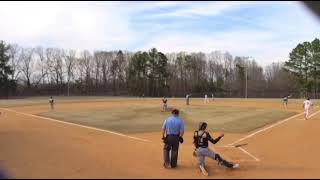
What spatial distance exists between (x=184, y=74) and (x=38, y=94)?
3869cm

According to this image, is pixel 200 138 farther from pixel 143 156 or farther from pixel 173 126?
pixel 143 156

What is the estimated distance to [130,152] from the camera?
14.7m

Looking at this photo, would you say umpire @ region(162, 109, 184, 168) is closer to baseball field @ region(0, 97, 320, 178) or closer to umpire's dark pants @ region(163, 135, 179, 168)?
umpire's dark pants @ region(163, 135, 179, 168)

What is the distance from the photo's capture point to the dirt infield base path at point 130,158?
10.5 m

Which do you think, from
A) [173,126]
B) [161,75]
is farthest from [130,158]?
[161,75]

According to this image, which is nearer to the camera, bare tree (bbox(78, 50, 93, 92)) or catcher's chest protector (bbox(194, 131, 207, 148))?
catcher's chest protector (bbox(194, 131, 207, 148))

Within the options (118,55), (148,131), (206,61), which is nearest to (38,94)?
(118,55)

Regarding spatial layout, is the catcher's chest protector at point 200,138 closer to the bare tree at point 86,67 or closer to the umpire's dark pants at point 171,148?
the umpire's dark pants at point 171,148

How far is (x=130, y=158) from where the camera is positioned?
43.3ft

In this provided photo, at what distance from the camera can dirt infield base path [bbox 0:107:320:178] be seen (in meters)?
10.5

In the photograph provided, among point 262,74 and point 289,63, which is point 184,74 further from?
point 289,63

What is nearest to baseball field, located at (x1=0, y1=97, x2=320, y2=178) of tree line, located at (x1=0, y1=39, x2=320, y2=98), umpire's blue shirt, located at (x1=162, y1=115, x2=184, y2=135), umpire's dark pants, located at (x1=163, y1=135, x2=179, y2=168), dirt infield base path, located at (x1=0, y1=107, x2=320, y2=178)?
dirt infield base path, located at (x1=0, y1=107, x2=320, y2=178)

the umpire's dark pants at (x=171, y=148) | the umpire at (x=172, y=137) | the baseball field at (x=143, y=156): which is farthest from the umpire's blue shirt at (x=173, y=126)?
the baseball field at (x=143, y=156)

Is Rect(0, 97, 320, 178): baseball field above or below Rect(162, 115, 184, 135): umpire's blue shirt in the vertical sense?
below
